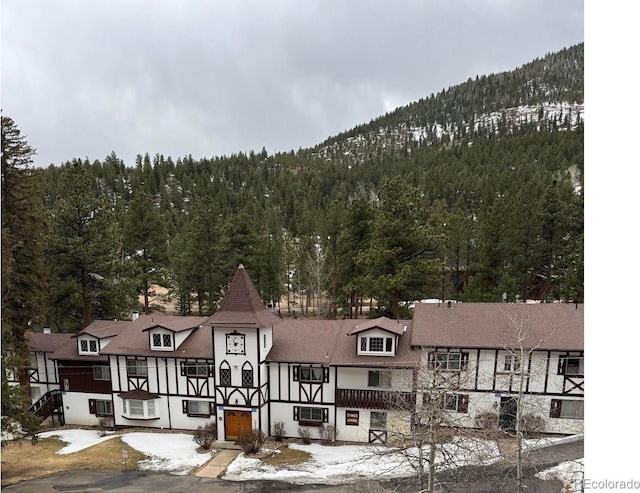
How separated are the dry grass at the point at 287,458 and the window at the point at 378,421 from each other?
11.8ft

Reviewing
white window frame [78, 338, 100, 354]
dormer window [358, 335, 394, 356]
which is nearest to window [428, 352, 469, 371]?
dormer window [358, 335, 394, 356]

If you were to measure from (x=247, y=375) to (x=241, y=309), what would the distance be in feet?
11.3

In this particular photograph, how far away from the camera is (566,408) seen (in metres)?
20.5

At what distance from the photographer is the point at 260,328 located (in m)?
20.8

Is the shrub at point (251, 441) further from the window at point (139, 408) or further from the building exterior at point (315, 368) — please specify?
the window at point (139, 408)

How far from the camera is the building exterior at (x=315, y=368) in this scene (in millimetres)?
20391

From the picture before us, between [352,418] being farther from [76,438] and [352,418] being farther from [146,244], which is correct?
[146,244]

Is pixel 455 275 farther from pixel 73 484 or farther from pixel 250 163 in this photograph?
pixel 250 163

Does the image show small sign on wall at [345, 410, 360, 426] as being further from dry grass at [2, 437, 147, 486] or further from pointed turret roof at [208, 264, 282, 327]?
dry grass at [2, 437, 147, 486]

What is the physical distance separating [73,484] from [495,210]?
3517 cm

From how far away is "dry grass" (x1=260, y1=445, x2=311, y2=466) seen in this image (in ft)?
62.3

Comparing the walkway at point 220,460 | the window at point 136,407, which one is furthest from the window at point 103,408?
Result: the walkway at point 220,460

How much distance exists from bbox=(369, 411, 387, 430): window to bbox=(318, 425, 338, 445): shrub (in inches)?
75.5
